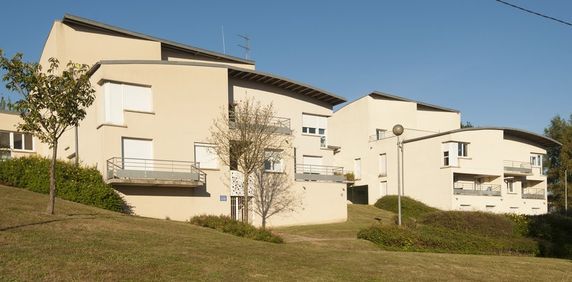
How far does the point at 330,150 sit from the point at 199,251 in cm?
2324

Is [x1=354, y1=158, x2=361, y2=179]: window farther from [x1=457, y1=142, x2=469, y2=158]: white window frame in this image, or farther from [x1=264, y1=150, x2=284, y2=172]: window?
[x1=264, y1=150, x2=284, y2=172]: window

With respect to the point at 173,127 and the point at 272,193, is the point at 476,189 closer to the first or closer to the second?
the point at 272,193

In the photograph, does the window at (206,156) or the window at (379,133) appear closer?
the window at (206,156)

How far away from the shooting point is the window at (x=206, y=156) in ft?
101

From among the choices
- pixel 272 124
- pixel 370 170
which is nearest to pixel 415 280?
pixel 272 124

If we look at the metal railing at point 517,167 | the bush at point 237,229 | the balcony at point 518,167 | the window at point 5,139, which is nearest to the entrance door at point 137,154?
the bush at point 237,229

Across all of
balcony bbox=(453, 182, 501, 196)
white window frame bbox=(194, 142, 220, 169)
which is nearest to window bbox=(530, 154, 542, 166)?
balcony bbox=(453, 182, 501, 196)

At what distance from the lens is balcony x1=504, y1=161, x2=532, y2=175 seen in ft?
173

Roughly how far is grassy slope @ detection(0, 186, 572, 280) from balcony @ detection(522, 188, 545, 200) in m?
36.4

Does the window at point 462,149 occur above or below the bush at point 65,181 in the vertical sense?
above

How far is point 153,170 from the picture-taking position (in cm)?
2877

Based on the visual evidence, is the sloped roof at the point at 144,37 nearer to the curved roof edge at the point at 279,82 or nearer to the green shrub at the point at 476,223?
the curved roof edge at the point at 279,82

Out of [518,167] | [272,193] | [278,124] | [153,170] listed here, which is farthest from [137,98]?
[518,167]

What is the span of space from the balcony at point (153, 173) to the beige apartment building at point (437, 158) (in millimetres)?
24326
